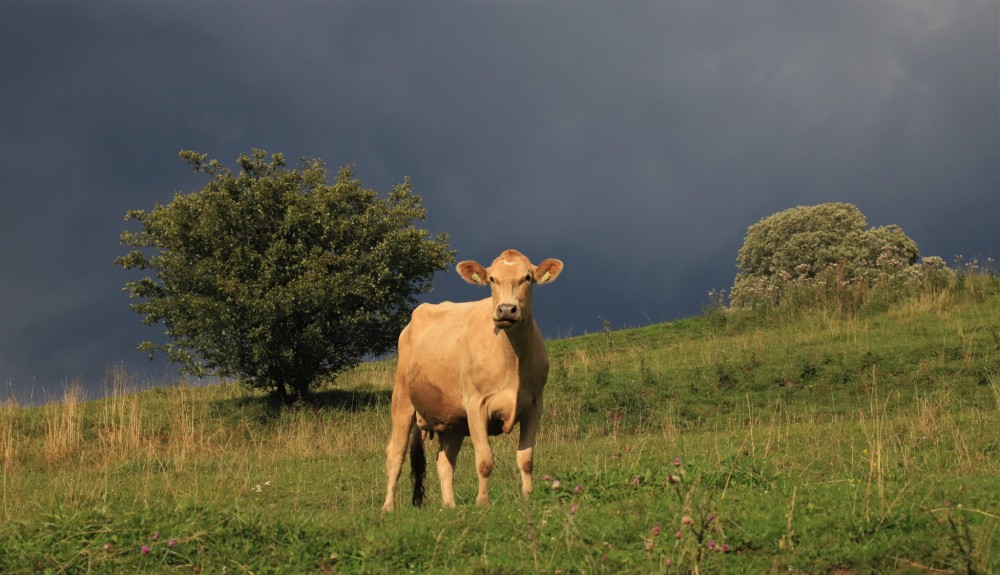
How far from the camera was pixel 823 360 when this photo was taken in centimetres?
2194

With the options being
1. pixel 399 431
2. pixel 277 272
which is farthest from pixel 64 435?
pixel 399 431

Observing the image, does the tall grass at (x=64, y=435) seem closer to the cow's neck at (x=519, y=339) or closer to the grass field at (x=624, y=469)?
the grass field at (x=624, y=469)

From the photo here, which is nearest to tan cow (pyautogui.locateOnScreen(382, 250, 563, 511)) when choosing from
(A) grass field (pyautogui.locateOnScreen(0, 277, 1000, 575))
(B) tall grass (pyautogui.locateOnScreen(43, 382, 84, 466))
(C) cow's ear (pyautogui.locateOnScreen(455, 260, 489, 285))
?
(C) cow's ear (pyautogui.locateOnScreen(455, 260, 489, 285))

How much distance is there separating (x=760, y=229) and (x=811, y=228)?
293 cm

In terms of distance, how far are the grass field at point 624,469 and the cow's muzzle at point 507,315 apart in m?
1.61

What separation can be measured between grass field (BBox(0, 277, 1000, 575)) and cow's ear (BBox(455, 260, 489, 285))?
248 cm

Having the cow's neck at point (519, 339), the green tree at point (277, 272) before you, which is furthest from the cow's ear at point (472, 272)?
the green tree at point (277, 272)

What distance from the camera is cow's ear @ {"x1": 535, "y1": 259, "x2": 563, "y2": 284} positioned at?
10.1 metres

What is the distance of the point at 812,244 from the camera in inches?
1779

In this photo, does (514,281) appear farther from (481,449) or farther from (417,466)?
(417,466)

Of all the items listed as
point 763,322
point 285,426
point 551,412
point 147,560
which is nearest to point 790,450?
point 551,412

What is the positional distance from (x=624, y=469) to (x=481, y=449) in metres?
1.77

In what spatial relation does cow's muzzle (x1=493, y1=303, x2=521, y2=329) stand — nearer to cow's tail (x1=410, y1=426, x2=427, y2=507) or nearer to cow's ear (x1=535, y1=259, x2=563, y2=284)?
cow's ear (x1=535, y1=259, x2=563, y2=284)

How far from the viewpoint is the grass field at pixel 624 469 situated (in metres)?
7.62
